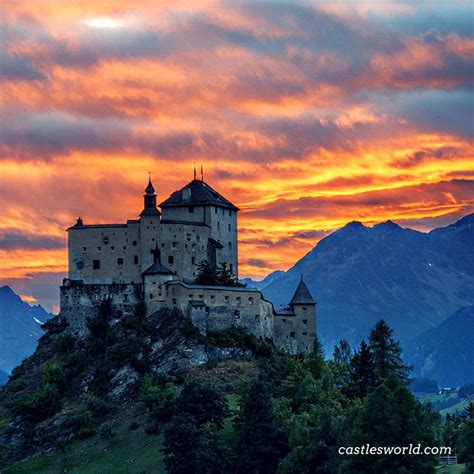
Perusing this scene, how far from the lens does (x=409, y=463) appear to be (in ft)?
323

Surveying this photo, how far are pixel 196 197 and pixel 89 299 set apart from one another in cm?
2077

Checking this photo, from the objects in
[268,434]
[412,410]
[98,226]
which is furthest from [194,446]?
[98,226]

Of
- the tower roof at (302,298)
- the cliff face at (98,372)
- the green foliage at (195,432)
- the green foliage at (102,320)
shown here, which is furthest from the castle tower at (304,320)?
the green foliage at (195,432)

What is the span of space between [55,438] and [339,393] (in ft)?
110

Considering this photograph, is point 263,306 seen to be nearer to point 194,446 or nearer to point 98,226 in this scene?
point 98,226

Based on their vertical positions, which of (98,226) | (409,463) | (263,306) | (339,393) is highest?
(98,226)

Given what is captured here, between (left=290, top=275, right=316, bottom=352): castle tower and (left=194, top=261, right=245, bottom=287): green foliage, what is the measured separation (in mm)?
8091

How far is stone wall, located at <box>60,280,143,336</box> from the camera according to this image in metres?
Answer: 149

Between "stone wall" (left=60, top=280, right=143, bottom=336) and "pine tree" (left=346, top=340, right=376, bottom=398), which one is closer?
"pine tree" (left=346, top=340, right=376, bottom=398)

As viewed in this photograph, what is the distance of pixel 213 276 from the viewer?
150500mm

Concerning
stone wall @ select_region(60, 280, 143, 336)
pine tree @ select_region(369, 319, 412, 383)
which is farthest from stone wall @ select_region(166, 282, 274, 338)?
pine tree @ select_region(369, 319, 412, 383)

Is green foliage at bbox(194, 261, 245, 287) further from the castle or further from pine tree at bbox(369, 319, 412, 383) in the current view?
pine tree at bbox(369, 319, 412, 383)

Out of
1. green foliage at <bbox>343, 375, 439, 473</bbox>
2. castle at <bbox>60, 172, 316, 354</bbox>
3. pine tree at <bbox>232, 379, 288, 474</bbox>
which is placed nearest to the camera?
green foliage at <bbox>343, 375, 439, 473</bbox>

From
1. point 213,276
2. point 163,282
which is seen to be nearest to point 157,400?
point 163,282
